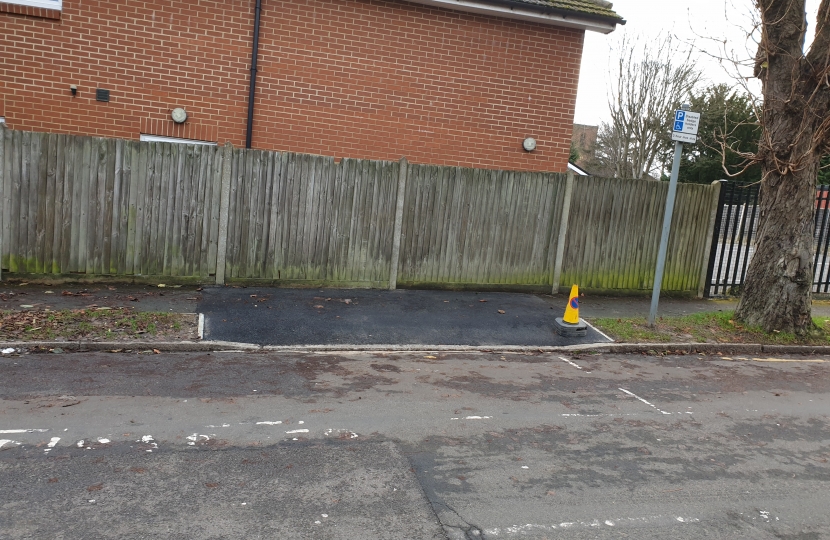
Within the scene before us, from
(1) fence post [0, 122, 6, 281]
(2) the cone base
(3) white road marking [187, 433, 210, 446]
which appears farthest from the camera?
(2) the cone base

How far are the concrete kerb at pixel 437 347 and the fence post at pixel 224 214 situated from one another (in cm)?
259

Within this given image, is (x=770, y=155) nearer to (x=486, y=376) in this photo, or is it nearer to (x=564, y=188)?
(x=564, y=188)

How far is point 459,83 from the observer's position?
1173 cm

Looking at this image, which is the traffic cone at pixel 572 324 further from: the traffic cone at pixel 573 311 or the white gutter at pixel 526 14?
the white gutter at pixel 526 14

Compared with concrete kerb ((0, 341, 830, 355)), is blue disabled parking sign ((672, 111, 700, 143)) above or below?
above

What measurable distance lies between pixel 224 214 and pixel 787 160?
8.28 metres

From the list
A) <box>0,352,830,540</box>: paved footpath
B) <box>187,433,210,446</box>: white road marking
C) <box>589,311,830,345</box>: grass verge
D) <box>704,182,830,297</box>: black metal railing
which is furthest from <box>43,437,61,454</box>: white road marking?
<box>704,182,830,297</box>: black metal railing

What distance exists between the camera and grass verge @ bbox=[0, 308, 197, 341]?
6.77m

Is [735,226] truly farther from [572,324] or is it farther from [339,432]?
[339,432]

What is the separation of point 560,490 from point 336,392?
2438mm

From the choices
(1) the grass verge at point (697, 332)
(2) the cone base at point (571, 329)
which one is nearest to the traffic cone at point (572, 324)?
(2) the cone base at point (571, 329)

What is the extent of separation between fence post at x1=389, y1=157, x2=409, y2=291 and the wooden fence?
23mm

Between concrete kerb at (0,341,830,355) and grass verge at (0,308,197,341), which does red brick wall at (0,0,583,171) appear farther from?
concrete kerb at (0,341,830,355)

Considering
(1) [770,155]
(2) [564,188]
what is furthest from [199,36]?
(1) [770,155]
